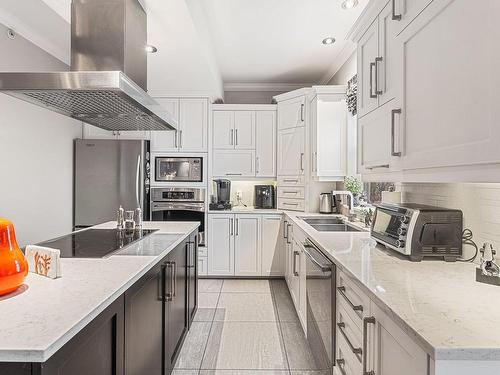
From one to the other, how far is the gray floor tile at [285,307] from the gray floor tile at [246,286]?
230 mm

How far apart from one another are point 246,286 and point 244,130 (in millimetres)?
2066

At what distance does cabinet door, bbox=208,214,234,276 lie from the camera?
4230mm

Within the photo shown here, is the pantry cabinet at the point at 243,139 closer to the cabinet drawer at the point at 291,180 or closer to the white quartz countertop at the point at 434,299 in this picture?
the cabinet drawer at the point at 291,180

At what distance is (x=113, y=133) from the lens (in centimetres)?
431

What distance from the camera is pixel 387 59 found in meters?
1.75

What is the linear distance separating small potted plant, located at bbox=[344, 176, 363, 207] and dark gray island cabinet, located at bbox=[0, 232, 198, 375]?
187 cm

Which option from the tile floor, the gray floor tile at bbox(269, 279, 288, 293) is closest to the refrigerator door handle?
the tile floor

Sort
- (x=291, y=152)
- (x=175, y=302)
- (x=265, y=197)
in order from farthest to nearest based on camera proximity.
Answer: (x=265, y=197), (x=291, y=152), (x=175, y=302)

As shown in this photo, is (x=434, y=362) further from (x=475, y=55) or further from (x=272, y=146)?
(x=272, y=146)

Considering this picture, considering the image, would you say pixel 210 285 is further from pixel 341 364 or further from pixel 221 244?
pixel 341 364

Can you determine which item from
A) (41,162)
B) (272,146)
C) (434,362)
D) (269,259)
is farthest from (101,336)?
(272,146)

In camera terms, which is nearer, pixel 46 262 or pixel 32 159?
pixel 46 262

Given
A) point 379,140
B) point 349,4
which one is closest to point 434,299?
point 379,140

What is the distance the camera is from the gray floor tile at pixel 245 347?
2311 mm
